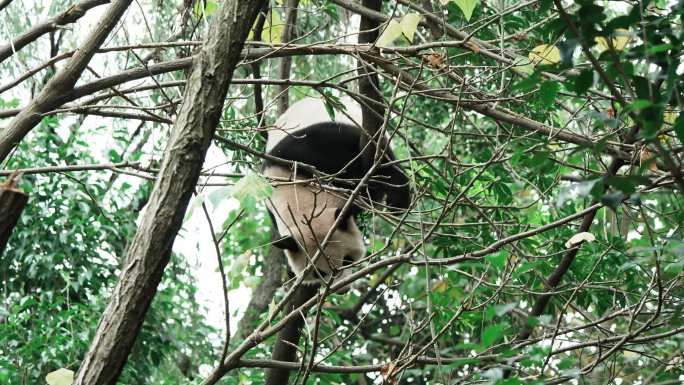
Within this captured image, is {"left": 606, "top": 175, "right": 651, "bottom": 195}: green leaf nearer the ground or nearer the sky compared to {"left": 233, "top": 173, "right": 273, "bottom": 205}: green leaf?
nearer the ground

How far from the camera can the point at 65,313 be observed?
4719mm

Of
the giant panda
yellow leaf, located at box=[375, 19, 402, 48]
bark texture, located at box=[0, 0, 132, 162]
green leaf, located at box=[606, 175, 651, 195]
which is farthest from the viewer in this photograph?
the giant panda

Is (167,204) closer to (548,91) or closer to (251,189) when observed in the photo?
(251,189)

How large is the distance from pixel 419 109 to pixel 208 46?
173 inches

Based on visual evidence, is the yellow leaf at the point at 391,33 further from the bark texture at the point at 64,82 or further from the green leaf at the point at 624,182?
the green leaf at the point at 624,182

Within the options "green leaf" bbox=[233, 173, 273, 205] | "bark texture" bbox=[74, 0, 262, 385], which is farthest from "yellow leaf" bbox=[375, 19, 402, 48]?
"green leaf" bbox=[233, 173, 273, 205]

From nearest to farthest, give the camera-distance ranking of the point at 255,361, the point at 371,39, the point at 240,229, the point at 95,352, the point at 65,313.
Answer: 1. the point at 95,352
2. the point at 255,361
3. the point at 371,39
4. the point at 65,313
5. the point at 240,229

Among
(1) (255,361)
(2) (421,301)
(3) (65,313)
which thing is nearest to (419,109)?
(2) (421,301)

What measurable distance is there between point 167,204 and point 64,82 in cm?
108

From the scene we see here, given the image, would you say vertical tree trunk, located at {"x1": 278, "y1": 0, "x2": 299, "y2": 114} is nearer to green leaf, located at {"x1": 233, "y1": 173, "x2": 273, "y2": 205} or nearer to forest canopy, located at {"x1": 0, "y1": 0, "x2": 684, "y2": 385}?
forest canopy, located at {"x1": 0, "y1": 0, "x2": 684, "y2": 385}

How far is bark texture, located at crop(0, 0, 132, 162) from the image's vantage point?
2.63 meters

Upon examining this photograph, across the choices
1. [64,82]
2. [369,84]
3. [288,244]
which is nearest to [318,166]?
[288,244]

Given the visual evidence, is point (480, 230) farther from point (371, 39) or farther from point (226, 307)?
point (226, 307)

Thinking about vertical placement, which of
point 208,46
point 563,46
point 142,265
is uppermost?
point 208,46
